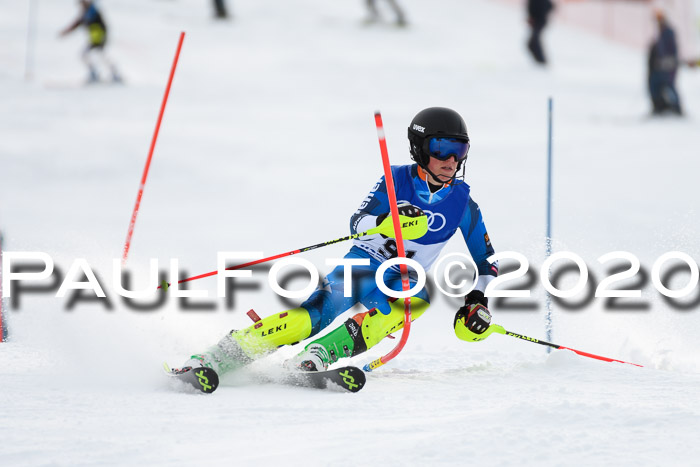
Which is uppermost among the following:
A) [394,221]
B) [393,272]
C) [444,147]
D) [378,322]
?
[444,147]

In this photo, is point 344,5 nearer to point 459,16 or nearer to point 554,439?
point 459,16

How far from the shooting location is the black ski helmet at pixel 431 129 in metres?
4.16

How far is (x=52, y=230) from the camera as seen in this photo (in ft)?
28.4

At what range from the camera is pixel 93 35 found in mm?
13578

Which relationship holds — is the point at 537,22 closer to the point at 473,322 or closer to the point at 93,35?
the point at 93,35

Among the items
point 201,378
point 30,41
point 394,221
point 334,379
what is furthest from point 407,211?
point 30,41

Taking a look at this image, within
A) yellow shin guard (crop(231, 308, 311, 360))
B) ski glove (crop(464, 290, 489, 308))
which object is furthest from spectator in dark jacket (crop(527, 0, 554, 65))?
yellow shin guard (crop(231, 308, 311, 360))

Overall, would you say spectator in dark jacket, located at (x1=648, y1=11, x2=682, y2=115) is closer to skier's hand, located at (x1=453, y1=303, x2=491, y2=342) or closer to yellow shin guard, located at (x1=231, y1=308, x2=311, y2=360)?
skier's hand, located at (x1=453, y1=303, x2=491, y2=342)

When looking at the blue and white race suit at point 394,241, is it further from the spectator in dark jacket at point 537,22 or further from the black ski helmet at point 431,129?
the spectator in dark jacket at point 537,22

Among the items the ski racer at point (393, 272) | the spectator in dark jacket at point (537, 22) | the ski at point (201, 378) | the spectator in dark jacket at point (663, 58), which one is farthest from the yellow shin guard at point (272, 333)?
the spectator in dark jacket at point (537, 22)

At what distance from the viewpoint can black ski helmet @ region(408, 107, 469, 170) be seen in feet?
13.6

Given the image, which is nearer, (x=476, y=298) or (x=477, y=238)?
(x=476, y=298)

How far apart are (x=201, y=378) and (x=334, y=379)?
0.55m

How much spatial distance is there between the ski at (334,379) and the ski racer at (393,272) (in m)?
0.07
